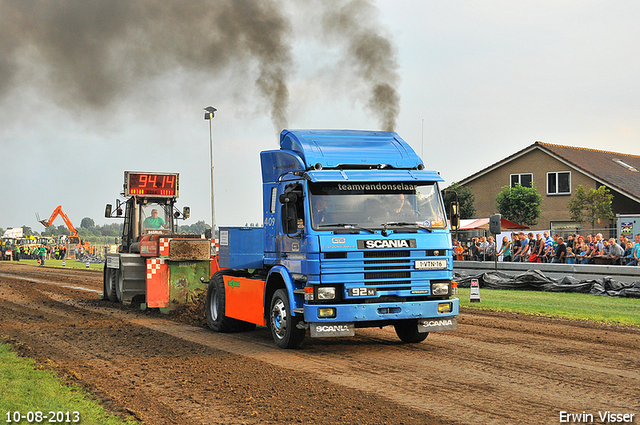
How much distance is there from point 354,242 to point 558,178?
3444cm

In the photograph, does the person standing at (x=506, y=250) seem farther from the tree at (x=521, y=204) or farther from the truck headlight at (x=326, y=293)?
the truck headlight at (x=326, y=293)

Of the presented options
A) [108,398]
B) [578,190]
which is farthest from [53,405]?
[578,190]

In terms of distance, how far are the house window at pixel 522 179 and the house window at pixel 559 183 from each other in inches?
51.3

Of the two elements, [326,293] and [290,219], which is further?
[290,219]

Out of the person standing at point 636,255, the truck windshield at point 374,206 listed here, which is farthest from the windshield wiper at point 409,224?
the person standing at point 636,255

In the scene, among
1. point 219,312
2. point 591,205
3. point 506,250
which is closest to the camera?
point 219,312

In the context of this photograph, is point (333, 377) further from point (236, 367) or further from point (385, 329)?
point (385, 329)

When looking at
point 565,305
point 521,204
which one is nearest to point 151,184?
point 565,305

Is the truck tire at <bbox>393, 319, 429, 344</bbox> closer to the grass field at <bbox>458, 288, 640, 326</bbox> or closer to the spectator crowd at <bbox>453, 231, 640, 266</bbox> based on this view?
the grass field at <bbox>458, 288, 640, 326</bbox>

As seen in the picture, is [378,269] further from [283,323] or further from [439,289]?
[283,323]

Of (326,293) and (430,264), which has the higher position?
(430,264)

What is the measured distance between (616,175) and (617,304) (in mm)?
27392

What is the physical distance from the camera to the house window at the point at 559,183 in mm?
40281

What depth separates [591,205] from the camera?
1437 inches
